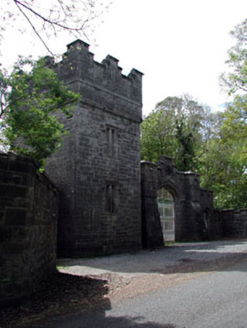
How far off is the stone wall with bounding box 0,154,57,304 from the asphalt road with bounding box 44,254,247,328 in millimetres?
1013

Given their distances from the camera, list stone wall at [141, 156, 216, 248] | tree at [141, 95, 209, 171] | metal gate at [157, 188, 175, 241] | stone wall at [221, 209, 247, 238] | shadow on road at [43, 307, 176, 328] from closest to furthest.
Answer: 1. shadow on road at [43, 307, 176, 328]
2. stone wall at [141, 156, 216, 248]
3. metal gate at [157, 188, 175, 241]
4. stone wall at [221, 209, 247, 238]
5. tree at [141, 95, 209, 171]

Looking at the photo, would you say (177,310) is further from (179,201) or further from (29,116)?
(179,201)

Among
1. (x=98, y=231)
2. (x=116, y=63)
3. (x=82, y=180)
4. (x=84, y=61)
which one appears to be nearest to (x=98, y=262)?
(x=98, y=231)

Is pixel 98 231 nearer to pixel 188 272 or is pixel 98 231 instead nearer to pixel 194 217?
pixel 188 272

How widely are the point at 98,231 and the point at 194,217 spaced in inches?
368

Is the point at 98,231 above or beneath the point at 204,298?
above

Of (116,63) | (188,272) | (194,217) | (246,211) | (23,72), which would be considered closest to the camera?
(188,272)

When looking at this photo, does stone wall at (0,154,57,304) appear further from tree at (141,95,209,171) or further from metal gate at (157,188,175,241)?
tree at (141,95,209,171)

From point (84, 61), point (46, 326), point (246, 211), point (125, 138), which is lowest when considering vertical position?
point (46, 326)

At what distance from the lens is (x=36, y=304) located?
222 inches

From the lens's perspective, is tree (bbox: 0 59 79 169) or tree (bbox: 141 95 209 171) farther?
tree (bbox: 141 95 209 171)

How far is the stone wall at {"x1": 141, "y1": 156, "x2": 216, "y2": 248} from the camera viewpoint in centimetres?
1716

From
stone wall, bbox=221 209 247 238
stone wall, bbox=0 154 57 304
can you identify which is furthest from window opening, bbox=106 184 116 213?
stone wall, bbox=221 209 247 238

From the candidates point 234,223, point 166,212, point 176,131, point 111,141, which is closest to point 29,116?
point 111,141
